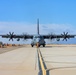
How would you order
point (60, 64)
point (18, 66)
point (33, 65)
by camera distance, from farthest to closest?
point (60, 64), point (33, 65), point (18, 66)

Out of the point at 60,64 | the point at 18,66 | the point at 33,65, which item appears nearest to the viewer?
the point at 18,66

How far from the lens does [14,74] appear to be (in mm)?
11102

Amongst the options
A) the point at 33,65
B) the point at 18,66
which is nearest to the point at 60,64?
the point at 33,65

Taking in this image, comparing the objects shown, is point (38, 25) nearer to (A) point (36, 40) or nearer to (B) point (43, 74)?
(A) point (36, 40)

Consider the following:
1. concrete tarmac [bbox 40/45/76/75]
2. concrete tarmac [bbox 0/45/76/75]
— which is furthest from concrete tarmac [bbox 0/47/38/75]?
concrete tarmac [bbox 40/45/76/75]

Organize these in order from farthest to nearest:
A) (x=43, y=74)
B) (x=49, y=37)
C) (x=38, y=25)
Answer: (x=38, y=25)
(x=49, y=37)
(x=43, y=74)

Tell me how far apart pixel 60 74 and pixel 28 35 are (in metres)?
68.4

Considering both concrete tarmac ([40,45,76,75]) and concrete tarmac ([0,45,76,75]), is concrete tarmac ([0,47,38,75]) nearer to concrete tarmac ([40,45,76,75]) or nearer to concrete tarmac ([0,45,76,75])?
concrete tarmac ([0,45,76,75])

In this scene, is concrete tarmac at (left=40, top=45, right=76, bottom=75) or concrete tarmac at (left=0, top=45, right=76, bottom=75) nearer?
concrete tarmac at (left=0, top=45, right=76, bottom=75)

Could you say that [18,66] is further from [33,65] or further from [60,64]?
[60,64]

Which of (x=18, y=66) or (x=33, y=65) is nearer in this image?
(x=18, y=66)

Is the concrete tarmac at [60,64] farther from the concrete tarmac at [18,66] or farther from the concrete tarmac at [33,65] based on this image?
the concrete tarmac at [18,66]

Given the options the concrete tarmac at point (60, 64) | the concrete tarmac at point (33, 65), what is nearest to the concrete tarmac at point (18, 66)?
the concrete tarmac at point (33, 65)

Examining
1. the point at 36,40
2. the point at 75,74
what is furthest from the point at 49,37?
the point at 75,74
